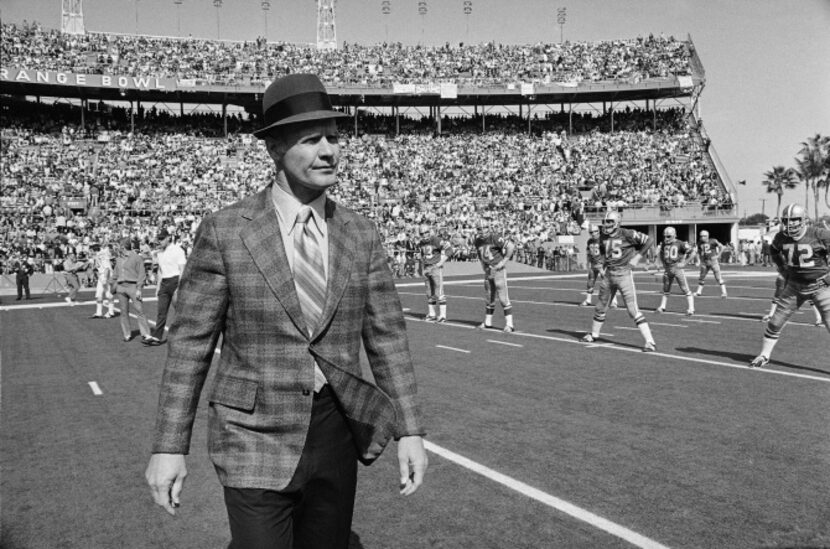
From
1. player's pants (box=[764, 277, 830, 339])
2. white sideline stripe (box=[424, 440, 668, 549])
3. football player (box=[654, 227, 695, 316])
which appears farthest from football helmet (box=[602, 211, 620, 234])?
white sideline stripe (box=[424, 440, 668, 549])

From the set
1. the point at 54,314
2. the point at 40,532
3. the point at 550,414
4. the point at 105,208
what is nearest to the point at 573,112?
the point at 105,208

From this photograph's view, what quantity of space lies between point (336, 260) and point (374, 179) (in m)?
44.5

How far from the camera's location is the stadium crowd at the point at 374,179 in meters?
37.7

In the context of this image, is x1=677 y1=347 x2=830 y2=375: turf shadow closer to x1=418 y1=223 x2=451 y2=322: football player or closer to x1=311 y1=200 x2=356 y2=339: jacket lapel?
x1=418 y1=223 x2=451 y2=322: football player

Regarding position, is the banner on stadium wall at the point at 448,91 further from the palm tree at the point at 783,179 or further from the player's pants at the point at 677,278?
the player's pants at the point at 677,278

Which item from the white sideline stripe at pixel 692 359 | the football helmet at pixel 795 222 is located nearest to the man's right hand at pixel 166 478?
the white sideline stripe at pixel 692 359

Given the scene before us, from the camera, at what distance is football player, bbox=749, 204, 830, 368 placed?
9.66m

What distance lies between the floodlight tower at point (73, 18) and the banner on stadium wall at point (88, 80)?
8780 millimetres

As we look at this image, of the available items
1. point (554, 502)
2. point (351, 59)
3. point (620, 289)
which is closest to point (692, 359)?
point (620, 289)

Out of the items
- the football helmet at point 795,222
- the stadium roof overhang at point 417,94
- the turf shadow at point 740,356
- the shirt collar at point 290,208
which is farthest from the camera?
the stadium roof overhang at point 417,94

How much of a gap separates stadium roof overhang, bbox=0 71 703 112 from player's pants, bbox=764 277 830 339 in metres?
43.9

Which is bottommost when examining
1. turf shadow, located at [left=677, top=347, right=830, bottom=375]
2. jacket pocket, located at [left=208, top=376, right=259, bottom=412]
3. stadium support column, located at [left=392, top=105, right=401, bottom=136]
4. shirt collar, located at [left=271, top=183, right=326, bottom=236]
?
turf shadow, located at [left=677, top=347, right=830, bottom=375]

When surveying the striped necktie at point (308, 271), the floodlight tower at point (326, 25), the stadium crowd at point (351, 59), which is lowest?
the striped necktie at point (308, 271)

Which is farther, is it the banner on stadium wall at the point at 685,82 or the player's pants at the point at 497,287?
the banner on stadium wall at the point at 685,82
